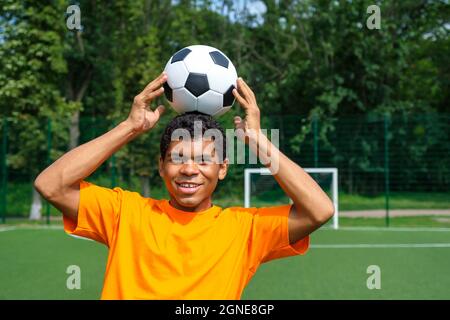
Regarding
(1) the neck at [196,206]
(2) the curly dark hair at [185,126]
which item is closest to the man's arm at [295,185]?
(2) the curly dark hair at [185,126]

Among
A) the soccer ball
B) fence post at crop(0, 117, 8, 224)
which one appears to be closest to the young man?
the soccer ball

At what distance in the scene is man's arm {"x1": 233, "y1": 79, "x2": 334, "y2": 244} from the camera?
252 cm

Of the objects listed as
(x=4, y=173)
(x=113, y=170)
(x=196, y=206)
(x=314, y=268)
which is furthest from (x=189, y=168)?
(x=4, y=173)

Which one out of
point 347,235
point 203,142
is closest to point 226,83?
point 203,142

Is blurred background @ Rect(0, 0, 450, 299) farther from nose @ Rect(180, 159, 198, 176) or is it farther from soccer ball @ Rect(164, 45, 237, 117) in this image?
nose @ Rect(180, 159, 198, 176)

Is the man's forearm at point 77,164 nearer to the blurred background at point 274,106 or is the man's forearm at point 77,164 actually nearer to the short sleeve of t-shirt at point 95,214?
the short sleeve of t-shirt at point 95,214

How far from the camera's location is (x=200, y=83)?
329 centimetres

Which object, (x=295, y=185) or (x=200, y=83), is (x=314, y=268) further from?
(x=295, y=185)

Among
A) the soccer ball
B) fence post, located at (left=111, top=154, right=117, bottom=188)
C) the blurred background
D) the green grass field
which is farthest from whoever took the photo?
fence post, located at (left=111, top=154, right=117, bottom=188)

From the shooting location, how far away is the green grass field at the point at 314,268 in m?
6.75

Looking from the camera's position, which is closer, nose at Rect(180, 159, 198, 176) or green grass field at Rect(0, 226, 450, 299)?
nose at Rect(180, 159, 198, 176)

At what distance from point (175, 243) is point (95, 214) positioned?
0.39 m

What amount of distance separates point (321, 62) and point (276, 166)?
21.4 meters
